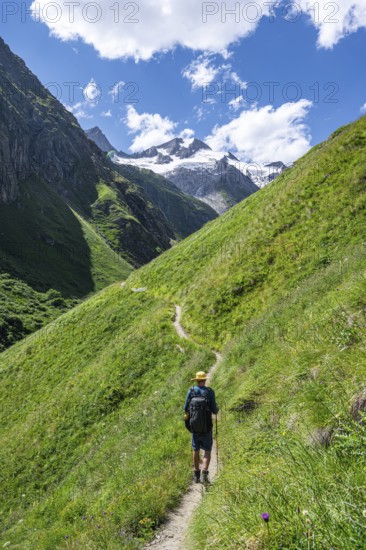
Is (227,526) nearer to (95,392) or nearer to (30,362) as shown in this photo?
(95,392)

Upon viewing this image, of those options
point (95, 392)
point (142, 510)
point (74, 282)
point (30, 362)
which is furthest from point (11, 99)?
point (142, 510)

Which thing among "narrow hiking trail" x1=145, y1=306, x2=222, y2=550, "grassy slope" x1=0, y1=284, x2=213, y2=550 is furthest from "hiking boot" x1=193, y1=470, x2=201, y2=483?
"grassy slope" x1=0, y1=284, x2=213, y2=550

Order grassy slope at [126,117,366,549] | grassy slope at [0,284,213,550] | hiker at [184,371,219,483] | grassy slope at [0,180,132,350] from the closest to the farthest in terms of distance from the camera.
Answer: grassy slope at [126,117,366,549], hiker at [184,371,219,483], grassy slope at [0,284,213,550], grassy slope at [0,180,132,350]

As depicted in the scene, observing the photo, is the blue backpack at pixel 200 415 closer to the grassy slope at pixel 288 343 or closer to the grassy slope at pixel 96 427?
the grassy slope at pixel 288 343

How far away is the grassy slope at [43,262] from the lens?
87.9 meters

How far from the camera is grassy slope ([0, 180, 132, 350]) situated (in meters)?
87.9

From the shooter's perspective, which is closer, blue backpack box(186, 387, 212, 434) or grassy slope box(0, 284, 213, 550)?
blue backpack box(186, 387, 212, 434)

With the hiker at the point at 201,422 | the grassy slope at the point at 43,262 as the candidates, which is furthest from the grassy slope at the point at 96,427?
the grassy slope at the point at 43,262

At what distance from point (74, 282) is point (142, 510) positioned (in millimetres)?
119795

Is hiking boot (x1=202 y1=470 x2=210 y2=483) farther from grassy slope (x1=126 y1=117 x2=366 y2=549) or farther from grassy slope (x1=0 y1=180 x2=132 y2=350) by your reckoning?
grassy slope (x1=0 y1=180 x2=132 y2=350)

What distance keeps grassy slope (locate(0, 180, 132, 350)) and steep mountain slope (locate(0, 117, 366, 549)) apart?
5125 cm

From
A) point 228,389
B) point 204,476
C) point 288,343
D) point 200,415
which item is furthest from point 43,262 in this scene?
point 204,476

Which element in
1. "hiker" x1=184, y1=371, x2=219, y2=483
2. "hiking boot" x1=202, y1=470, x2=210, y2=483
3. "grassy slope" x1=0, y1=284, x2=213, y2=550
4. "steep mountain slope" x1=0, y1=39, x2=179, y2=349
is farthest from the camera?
"steep mountain slope" x1=0, y1=39, x2=179, y2=349

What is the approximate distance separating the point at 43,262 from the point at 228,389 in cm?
12190
